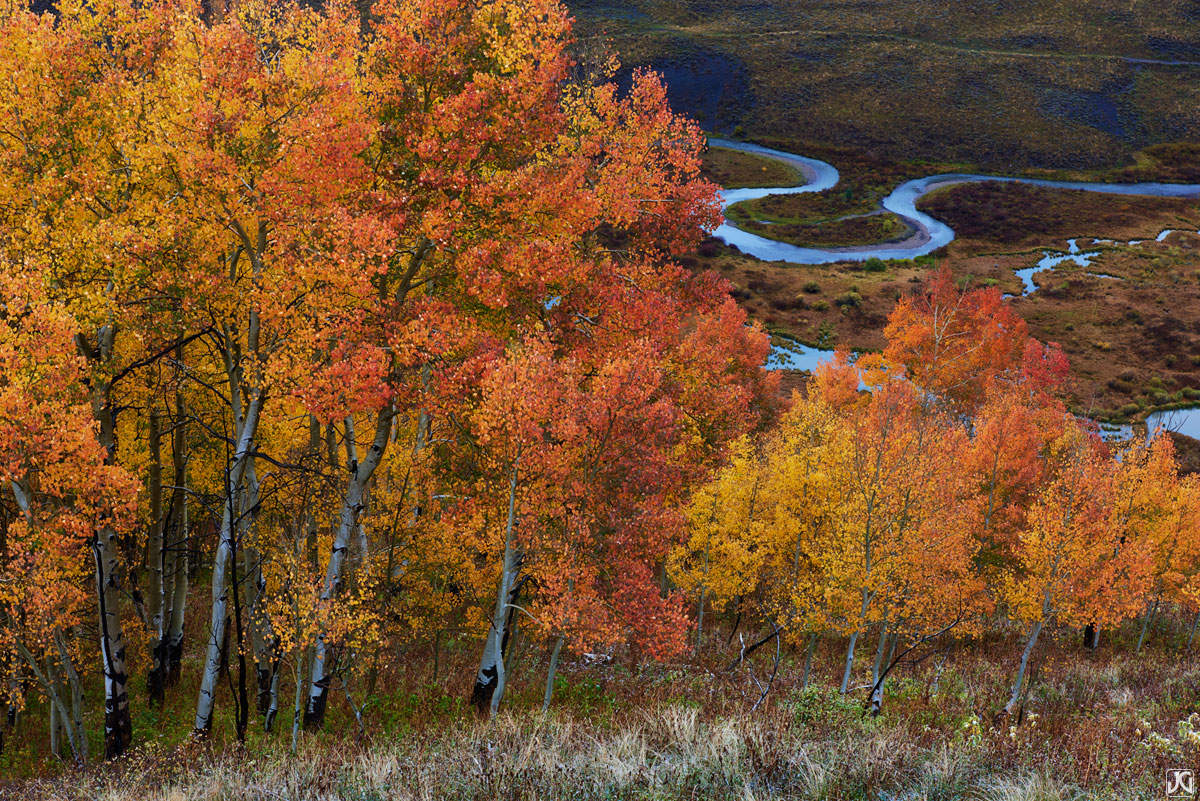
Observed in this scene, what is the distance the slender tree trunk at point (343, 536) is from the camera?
13289mm

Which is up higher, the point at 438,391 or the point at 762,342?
the point at 438,391

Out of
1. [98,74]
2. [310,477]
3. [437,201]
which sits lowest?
[310,477]

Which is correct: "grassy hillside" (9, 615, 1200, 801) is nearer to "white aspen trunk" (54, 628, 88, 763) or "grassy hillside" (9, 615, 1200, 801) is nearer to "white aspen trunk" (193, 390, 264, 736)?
"white aspen trunk" (193, 390, 264, 736)

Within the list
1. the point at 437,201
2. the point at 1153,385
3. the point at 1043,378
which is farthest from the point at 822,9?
the point at 437,201

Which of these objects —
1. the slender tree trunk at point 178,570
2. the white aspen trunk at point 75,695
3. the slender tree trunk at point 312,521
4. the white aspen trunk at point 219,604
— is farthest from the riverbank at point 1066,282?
the white aspen trunk at point 75,695

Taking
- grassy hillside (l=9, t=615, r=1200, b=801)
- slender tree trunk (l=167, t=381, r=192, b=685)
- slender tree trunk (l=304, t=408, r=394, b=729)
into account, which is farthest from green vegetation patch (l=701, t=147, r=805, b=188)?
grassy hillside (l=9, t=615, r=1200, b=801)

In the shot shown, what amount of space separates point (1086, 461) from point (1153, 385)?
60368 mm

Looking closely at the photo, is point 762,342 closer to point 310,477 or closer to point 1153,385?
point 310,477

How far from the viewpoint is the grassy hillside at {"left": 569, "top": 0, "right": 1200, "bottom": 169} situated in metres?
144

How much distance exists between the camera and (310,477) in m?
14.3

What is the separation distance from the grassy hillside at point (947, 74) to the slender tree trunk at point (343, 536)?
143 m

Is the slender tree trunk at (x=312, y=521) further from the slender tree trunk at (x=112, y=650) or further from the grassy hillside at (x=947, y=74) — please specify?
the grassy hillside at (x=947, y=74)

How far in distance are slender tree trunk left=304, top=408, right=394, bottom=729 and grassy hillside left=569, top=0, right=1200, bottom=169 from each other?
14345cm

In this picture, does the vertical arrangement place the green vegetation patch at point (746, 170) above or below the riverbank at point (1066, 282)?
above
